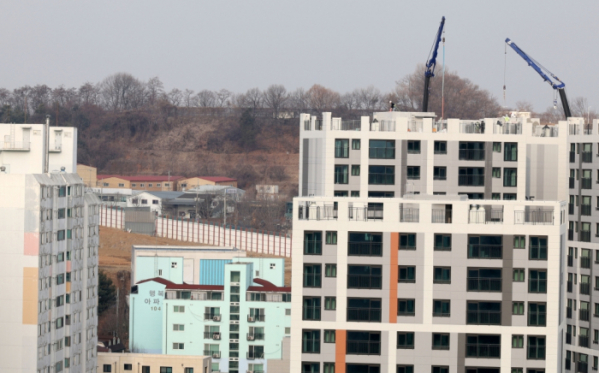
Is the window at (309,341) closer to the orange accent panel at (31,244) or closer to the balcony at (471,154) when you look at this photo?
the balcony at (471,154)

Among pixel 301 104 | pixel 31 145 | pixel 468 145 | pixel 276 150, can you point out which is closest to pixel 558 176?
pixel 468 145

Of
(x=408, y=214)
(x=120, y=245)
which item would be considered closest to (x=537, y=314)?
(x=408, y=214)

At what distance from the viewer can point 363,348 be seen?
32156mm

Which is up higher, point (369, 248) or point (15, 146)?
point (15, 146)

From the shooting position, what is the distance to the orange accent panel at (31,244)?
48.2 meters

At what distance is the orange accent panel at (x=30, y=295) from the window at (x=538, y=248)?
25.3 metres

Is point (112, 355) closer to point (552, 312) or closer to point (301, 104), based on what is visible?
point (552, 312)

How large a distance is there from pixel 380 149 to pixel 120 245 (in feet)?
208

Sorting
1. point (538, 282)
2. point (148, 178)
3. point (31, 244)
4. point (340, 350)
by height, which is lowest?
point (340, 350)

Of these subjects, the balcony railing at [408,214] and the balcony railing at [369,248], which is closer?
the balcony railing at [369,248]

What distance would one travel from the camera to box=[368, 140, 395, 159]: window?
49.4 m

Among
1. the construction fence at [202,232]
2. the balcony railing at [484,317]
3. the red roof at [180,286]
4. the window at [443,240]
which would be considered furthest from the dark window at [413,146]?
the construction fence at [202,232]

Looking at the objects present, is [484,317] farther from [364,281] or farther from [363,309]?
[364,281]

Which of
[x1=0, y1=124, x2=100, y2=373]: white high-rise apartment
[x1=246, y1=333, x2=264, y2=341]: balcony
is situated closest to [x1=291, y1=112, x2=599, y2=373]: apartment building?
[x1=0, y1=124, x2=100, y2=373]: white high-rise apartment
